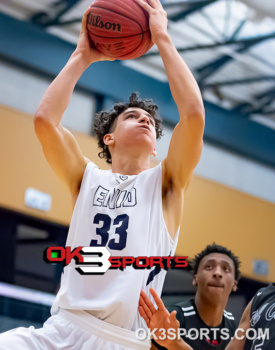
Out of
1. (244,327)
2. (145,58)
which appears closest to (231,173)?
(145,58)

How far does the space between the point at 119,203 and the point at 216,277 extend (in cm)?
201

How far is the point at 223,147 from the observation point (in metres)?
10.4

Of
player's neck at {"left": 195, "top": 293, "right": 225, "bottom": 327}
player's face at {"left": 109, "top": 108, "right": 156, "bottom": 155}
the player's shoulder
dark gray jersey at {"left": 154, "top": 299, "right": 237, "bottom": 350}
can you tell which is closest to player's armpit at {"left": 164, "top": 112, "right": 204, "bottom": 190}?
player's face at {"left": 109, "top": 108, "right": 156, "bottom": 155}

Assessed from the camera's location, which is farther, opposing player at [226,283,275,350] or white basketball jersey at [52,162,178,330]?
opposing player at [226,283,275,350]

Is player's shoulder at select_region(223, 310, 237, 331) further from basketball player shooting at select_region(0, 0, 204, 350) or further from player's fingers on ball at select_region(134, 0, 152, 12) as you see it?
player's fingers on ball at select_region(134, 0, 152, 12)

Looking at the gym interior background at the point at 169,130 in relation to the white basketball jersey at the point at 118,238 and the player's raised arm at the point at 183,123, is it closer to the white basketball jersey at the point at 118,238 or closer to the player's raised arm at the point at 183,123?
the white basketball jersey at the point at 118,238

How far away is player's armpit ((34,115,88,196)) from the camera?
265 cm

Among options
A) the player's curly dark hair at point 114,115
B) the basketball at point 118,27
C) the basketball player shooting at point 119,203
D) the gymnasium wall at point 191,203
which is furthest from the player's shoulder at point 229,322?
the gymnasium wall at point 191,203

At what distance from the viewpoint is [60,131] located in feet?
8.89

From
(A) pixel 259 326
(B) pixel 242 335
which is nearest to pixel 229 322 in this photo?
(B) pixel 242 335

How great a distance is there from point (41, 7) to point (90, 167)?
6.28 m

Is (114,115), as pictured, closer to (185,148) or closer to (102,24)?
(102,24)

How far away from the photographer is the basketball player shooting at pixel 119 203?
7.72 ft

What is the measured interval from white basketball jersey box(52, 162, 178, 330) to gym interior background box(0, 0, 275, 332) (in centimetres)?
475
